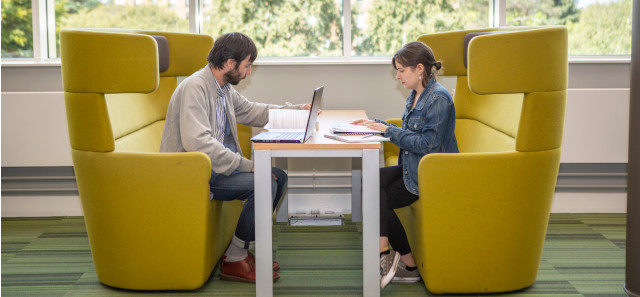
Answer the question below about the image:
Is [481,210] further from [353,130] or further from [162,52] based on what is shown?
[162,52]

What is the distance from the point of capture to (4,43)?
455 centimetres

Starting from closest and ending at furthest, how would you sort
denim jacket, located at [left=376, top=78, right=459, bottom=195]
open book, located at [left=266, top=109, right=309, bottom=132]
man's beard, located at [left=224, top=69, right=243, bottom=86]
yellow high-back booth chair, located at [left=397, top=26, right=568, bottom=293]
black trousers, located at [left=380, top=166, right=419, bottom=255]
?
yellow high-back booth chair, located at [left=397, top=26, right=568, bottom=293] → denim jacket, located at [left=376, top=78, right=459, bottom=195] → black trousers, located at [left=380, top=166, right=419, bottom=255] → man's beard, located at [left=224, top=69, right=243, bottom=86] → open book, located at [left=266, top=109, right=309, bottom=132]

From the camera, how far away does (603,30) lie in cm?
452

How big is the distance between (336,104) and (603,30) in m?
1.83

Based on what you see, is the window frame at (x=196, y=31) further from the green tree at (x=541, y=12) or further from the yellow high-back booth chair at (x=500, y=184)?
the yellow high-back booth chair at (x=500, y=184)

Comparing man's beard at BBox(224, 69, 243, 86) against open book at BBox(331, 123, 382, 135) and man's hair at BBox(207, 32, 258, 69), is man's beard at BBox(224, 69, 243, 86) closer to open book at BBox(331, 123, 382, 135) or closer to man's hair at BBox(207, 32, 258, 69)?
man's hair at BBox(207, 32, 258, 69)

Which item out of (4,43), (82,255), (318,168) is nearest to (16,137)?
(4,43)

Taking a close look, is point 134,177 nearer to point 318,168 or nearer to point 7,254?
point 7,254

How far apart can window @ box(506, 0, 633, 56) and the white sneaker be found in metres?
2.17

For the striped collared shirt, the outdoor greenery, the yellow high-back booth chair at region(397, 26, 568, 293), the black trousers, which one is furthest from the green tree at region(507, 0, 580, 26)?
the striped collared shirt

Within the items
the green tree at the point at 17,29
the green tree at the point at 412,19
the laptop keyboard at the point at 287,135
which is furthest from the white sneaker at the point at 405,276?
the green tree at the point at 17,29

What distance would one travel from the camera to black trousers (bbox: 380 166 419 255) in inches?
115

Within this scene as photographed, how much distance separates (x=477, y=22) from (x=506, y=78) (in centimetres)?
207

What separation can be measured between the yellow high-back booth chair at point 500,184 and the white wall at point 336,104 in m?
1.57
